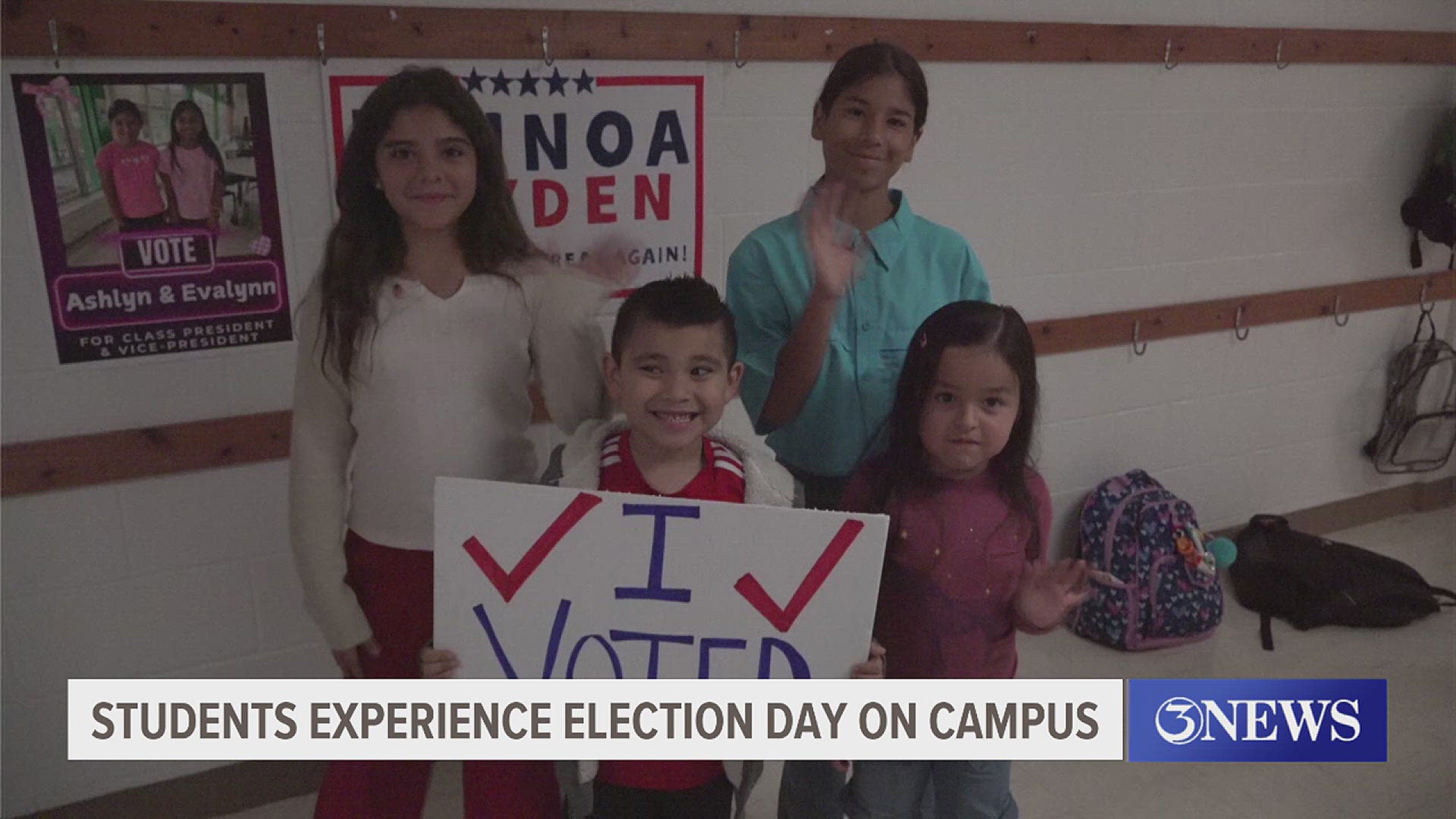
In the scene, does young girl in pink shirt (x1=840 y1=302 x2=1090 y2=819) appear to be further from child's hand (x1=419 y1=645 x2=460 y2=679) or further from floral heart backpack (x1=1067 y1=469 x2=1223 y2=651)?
floral heart backpack (x1=1067 y1=469 x2=1223 y2=651)

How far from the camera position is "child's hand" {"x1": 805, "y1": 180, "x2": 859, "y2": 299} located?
1.38 m

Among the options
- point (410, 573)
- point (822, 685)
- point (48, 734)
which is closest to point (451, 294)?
point (410, 573)

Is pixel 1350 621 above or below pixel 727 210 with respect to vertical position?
below

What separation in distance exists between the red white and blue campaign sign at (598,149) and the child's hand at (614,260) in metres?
0.02

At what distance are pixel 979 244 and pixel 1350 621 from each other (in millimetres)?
1514

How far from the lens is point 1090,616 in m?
2.81

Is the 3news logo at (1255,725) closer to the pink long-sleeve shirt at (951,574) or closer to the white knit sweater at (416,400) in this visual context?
the pink long-sleeve shirt at (951,574)

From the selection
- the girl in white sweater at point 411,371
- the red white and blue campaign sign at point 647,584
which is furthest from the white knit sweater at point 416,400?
the red white and blue campaign sign at point 647,584

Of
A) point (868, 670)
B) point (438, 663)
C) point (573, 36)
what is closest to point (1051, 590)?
point (868, 670)

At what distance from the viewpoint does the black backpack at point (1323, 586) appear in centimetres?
285

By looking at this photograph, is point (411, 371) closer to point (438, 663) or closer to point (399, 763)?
point (438, 663)

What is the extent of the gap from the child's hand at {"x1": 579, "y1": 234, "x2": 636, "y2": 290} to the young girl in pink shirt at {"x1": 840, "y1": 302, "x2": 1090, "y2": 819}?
23.2 inches

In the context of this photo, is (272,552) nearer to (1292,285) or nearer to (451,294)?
(451,294)
